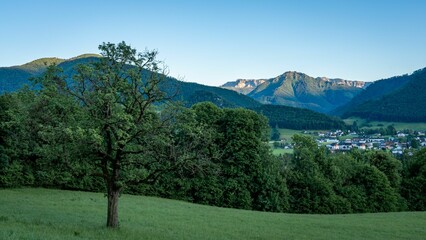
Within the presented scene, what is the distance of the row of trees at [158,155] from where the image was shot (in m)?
22.5

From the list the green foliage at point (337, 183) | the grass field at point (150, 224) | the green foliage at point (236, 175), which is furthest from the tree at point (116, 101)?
the green foliage at point (337, 183)

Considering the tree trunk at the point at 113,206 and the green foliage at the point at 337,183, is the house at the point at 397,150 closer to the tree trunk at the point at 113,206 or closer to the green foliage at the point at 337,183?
the green foliage at the point at 337,183

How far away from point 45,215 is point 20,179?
24.4 meters

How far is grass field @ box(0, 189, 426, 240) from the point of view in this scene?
2273 cm

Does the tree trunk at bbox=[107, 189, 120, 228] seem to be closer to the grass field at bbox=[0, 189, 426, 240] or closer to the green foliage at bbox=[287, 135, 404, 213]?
the grass field at bbox=[0, 189, 426, 240]

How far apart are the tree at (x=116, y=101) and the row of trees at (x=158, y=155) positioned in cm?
7

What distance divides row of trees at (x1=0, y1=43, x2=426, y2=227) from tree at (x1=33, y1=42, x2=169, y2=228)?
7 centimetres

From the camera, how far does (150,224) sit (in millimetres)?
30672

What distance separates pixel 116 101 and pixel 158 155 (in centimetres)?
438

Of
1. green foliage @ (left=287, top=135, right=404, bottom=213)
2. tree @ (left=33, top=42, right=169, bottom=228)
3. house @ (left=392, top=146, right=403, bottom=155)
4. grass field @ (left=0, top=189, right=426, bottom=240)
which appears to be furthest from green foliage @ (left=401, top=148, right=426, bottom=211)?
house @ (left=392, top=146, right=403, bottom=155)

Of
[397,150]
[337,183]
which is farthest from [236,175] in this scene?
[397,150]

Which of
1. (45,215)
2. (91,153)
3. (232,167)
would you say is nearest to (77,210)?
(45,215)

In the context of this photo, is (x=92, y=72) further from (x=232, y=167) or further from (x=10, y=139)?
(x=232, y=167)

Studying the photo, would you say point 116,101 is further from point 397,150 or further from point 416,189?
point 397,150
